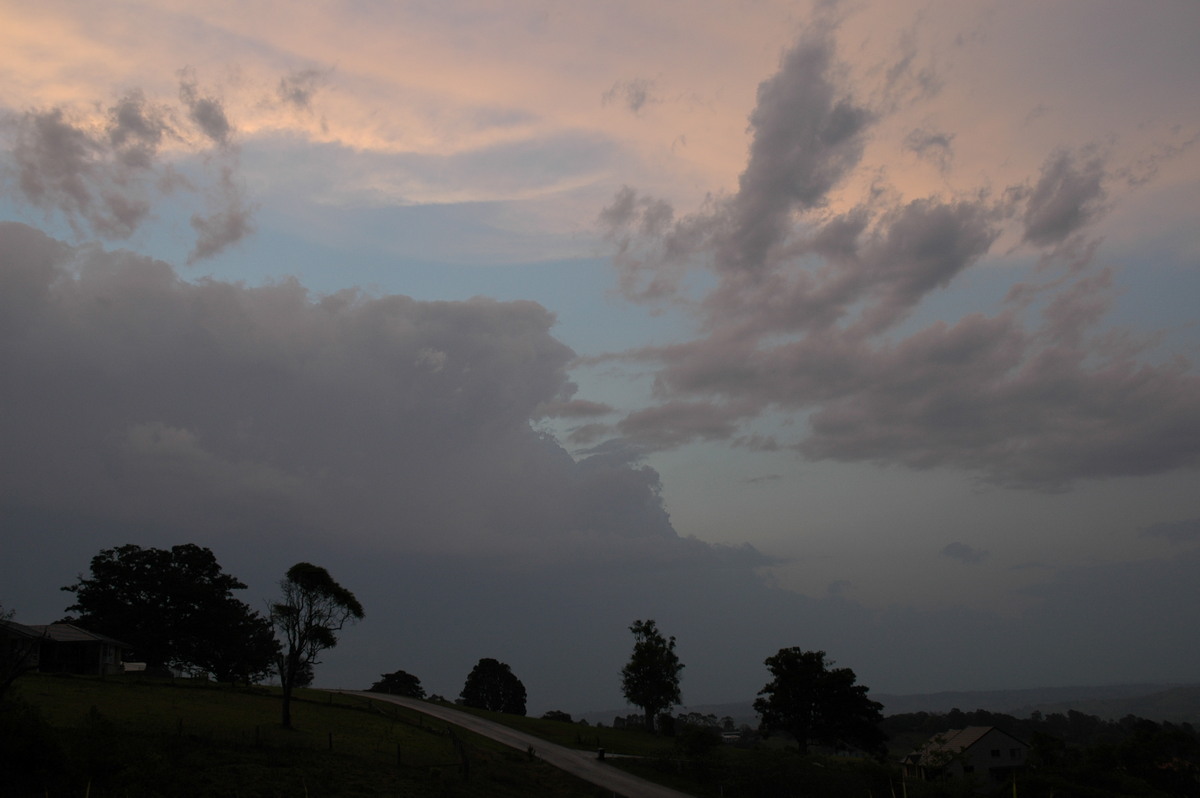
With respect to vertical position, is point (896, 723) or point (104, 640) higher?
point (104, 640)

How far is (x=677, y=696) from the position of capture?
303 ft

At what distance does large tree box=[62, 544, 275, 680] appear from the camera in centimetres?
8300

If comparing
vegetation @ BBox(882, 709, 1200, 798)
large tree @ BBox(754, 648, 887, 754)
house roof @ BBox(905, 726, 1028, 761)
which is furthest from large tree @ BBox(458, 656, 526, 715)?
vegetation @ BBox(882, 709, 1200, 798)

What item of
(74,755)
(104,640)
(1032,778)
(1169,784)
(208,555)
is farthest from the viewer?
(208,555)

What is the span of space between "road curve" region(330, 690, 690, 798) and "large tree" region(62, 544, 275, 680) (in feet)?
71.2

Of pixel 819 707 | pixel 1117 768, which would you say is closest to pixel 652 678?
pixel 819 707

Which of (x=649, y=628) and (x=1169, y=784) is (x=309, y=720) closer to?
(x=649, y=628)

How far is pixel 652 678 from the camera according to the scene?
92.0 meters

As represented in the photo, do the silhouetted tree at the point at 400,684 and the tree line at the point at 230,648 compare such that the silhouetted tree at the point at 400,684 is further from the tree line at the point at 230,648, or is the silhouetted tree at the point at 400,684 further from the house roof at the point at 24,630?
the house roof at the point at 24,630

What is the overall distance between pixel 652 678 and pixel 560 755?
35.3m

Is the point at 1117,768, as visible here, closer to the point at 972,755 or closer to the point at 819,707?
the point at 972,755

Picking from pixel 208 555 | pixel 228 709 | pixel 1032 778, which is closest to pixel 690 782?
pixel 1032 778

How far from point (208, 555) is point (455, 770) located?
2434 inches

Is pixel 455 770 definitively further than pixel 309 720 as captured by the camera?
No
